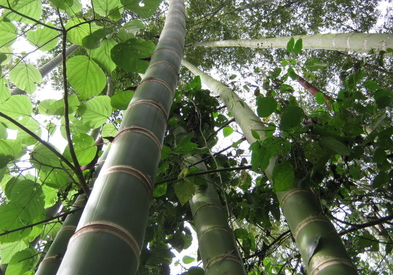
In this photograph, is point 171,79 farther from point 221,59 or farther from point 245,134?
point 221,59

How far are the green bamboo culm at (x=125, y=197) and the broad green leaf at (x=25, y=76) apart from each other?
48 centimetres

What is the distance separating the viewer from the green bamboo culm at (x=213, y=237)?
103 cm

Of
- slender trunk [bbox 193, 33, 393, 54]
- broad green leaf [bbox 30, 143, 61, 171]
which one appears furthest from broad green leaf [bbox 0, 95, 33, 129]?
slender trunk [bbox 193, 33, 393, 54]

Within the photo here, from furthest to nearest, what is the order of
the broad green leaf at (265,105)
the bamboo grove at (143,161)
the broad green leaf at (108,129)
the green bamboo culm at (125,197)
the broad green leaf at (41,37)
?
the broad green leaf at (108,129), the broad green leaf at (41,37), the broad green leaf at (265,105), the bamboo grove at (143,161), the green bamboo culm at (125,197)

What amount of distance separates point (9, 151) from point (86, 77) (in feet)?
1.20

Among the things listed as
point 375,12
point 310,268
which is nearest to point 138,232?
point 310,268

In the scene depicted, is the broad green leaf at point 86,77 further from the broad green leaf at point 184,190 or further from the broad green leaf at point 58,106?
the broad green leaf at point 184,190

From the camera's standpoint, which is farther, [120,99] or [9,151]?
[120,99]

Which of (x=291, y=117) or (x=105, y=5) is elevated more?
(x=105, y=5)

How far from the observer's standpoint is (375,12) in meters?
5.52

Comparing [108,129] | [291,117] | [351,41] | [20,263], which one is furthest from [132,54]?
[351,41]

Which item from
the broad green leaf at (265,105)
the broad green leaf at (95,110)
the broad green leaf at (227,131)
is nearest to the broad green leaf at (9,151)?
the broad green leaf at (95,110)

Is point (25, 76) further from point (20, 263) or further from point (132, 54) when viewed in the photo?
point (20, 263)

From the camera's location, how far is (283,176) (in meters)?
1.03
